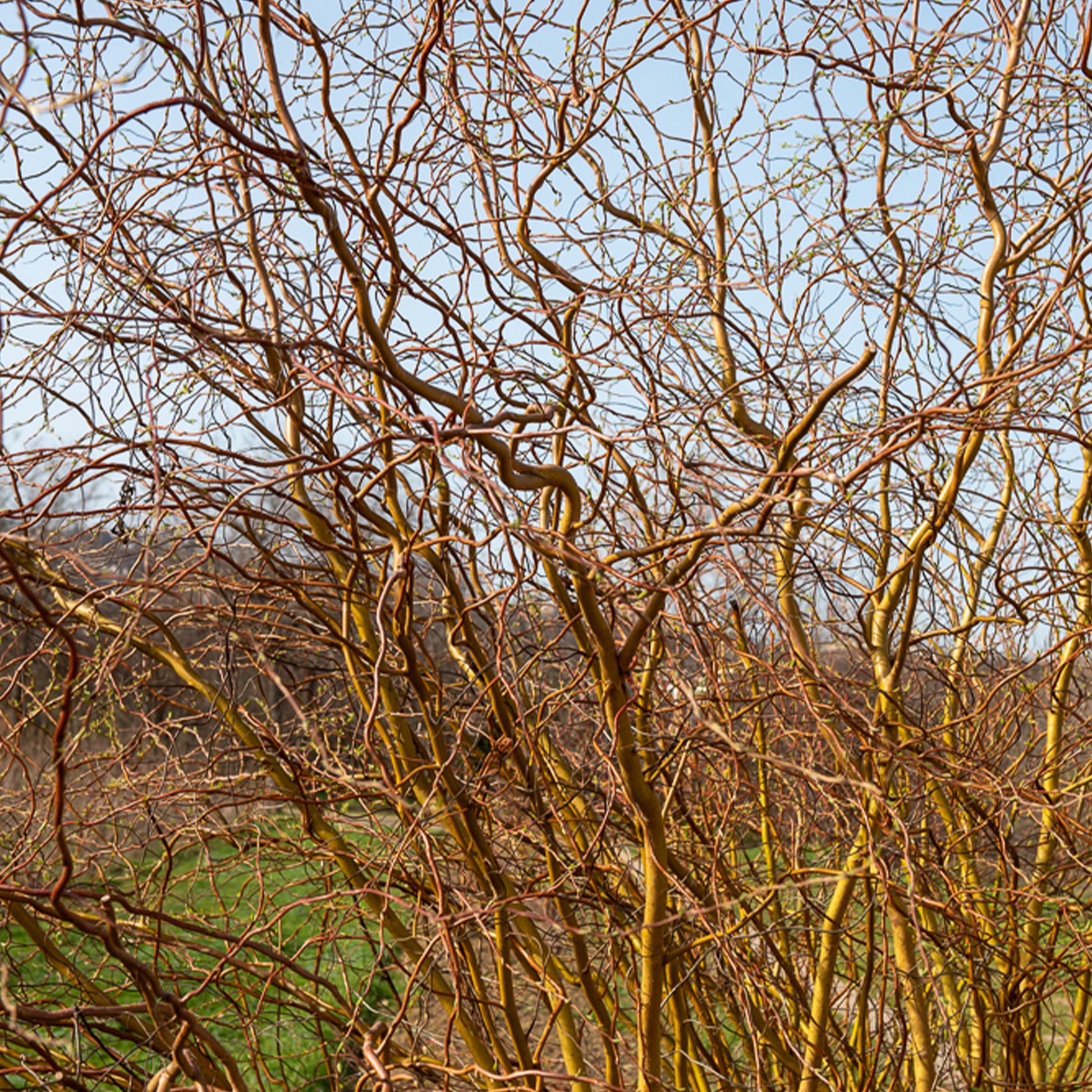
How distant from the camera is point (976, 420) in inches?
71.4

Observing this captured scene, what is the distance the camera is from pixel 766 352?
125 inches

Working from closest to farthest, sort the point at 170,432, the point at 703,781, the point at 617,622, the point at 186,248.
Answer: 1. the point at 170,432
2. the point at 617,622
3. the point at 186,248
4. the point at 703,781

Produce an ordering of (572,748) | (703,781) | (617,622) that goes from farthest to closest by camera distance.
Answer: (572,748) → (703,781) → (617,622)

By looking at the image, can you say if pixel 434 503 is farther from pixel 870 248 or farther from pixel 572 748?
pixel 572 748

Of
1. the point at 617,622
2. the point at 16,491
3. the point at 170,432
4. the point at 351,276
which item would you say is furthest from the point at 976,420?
the point at 16,491

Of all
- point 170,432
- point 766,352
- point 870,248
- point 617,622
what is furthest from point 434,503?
point 870,248

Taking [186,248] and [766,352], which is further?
[766,352]

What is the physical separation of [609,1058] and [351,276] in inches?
72.1

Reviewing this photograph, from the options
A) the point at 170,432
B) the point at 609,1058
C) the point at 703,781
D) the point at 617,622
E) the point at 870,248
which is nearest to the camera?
the point at 170,432

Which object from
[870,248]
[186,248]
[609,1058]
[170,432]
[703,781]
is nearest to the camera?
[170,432]

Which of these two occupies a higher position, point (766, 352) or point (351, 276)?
point (766, 352)

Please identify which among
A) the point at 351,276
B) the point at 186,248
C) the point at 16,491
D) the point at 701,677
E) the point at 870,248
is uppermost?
the point at 870,248

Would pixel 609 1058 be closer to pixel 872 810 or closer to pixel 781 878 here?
pixel 872 810

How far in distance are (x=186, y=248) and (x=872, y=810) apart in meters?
2.01
